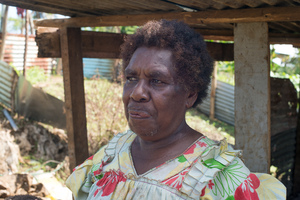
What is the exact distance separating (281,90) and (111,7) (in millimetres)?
2915

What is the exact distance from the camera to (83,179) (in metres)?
2.32

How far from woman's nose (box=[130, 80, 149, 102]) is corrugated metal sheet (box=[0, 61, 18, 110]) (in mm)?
6373

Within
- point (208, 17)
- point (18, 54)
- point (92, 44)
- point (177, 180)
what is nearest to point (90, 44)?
point (92, 44)

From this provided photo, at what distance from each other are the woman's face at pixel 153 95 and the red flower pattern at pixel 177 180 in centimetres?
25

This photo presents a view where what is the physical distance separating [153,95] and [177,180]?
0.47m

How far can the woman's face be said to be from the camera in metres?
1.84

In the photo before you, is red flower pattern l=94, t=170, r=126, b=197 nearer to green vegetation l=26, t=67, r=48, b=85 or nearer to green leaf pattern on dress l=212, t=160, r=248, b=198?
green leaf pattern on dress l=212, t=160, r=248, b=198

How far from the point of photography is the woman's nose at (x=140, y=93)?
71.9 inches

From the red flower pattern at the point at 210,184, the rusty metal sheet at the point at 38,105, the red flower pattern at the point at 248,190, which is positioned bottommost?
the rusty metal sheet at the point at 38,105

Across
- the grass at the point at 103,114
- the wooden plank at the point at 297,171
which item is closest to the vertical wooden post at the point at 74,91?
the wooden plank at the point at 297,171

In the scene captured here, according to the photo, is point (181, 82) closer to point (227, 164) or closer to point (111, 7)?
point (227, 164)

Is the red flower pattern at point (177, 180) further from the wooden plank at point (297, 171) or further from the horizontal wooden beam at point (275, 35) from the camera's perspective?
the wooden plank at point (297, 171)

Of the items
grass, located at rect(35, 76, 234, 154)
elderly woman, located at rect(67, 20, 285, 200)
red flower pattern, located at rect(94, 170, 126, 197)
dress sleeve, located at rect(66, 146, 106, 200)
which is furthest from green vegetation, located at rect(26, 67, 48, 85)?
elderly woman, located at rect(67, 20, 285, 200)

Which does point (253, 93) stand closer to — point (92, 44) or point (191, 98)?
point (191, 98)
